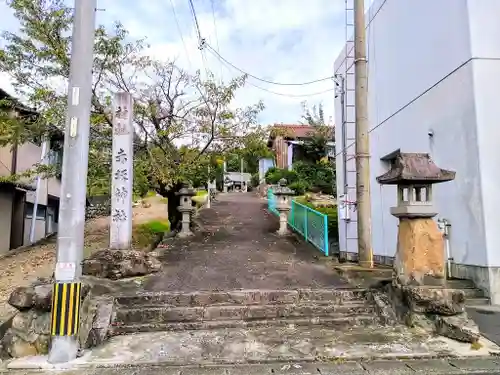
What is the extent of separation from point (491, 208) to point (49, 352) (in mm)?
7982

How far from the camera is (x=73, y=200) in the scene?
18.0 feet

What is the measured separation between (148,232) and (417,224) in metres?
13.3

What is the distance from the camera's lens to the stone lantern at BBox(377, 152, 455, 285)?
671 centimetres

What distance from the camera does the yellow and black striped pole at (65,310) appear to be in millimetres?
5285

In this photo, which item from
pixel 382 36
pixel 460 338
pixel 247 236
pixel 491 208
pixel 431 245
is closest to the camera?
pixel 460 338

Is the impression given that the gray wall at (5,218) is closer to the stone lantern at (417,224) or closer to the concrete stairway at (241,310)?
the concrete stairway at (241,310)

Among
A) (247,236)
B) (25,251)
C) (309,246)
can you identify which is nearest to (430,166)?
(309,246)

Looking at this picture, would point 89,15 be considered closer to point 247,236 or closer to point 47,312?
point 47,312

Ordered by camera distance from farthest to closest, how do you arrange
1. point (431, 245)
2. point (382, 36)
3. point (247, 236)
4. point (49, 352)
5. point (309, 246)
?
point (247, 236)
point (309, 246)
point (382, 36)
point (431, 245)
point (49, 352)

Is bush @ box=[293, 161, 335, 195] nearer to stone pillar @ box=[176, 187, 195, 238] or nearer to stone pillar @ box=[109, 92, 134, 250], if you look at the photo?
stone pillar @ box=[176, 187, 195, 238]

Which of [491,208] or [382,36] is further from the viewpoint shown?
[382,36]

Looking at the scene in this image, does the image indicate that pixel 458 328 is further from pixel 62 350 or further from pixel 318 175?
pixel 318 175

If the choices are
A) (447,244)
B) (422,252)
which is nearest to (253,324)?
(422,252)

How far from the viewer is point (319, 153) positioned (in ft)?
95.2
